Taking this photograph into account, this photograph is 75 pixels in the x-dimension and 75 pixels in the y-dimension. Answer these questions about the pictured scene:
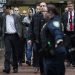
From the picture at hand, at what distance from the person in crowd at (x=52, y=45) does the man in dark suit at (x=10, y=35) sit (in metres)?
4.78

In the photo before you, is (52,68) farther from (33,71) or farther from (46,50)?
(33,71)

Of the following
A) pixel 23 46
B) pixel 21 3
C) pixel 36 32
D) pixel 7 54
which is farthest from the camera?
pixel 21 3

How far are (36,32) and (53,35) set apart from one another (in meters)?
3.56

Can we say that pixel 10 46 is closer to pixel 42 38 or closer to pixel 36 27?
pixel 36 27

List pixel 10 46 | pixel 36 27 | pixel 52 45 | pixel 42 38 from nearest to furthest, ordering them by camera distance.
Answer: pixel 52 45, pixel 42 38, pixel 36 27, pixel 10 46

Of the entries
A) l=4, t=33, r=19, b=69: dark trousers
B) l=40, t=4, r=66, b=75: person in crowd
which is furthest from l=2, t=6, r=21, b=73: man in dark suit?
l=40, t=4, r=66, b=75: person in crowd

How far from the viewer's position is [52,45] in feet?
29.8

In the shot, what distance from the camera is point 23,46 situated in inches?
666

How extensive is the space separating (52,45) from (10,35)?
513 centimetres

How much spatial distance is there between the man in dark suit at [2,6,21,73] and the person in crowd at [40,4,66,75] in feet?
15.7

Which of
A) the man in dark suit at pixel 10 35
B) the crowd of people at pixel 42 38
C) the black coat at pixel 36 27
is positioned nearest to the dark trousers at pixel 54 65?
the crowd of people at pixel 42 38

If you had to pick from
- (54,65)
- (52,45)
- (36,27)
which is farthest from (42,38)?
(36,27)

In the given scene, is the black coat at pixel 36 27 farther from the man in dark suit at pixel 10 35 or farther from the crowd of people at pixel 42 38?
the man in dark suit at pixel 10 35

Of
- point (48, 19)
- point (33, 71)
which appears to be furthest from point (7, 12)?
point (48, 19)
